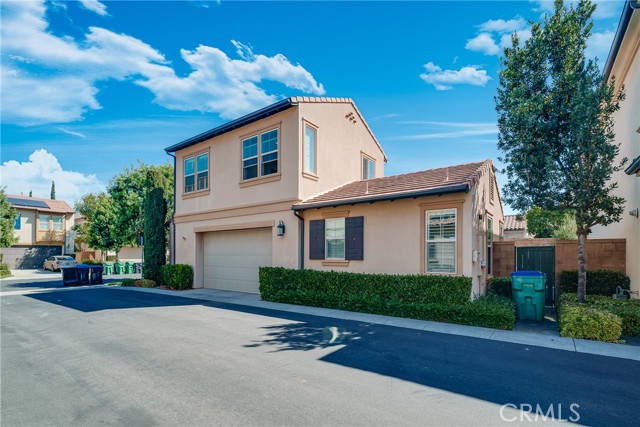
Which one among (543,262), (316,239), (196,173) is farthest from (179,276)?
(543,262)

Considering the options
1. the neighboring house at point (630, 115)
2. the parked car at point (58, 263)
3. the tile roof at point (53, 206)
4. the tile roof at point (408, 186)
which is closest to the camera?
the neighboring house at point (630, 115)

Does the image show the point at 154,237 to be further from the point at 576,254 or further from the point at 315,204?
the point at 576,254

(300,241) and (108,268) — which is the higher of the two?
(300,241)

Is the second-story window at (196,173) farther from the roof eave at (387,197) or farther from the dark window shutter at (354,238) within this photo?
the dark window shutter at (354,238)

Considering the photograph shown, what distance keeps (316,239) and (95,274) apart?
15347 millimetres

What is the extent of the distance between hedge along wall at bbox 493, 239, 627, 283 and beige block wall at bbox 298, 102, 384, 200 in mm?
6792

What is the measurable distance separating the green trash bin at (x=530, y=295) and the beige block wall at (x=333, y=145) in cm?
726

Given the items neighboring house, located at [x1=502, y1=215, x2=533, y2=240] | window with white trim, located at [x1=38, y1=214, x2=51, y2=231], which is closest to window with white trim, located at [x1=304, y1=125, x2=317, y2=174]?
neighboring house, located at [x1=502, y1=215, x2=533, y2=240]

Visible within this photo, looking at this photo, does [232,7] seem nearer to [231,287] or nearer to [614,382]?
[231,287]

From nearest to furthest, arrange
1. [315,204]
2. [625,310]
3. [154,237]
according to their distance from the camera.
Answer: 1. [625,310]
2. [315,204]
3. [154,237]

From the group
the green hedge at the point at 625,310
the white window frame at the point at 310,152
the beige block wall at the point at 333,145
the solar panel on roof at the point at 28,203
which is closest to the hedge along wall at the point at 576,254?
the green hedge at the point at 625,310

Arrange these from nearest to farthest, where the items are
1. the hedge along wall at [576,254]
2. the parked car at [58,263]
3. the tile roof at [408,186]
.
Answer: the tile roof at [408,186] → the hedge along wall at [576,254] → the parked car at [58,263]

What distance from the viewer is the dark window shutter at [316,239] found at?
11711mm

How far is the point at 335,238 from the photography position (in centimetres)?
1160
